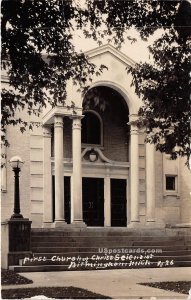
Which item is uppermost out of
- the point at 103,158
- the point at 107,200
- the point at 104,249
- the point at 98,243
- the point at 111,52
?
the point at 111,52

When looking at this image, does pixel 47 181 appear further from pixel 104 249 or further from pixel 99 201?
pixel 104 249

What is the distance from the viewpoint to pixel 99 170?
70.8ft

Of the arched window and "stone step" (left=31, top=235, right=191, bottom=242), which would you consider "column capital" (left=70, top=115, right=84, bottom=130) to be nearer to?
the arched window

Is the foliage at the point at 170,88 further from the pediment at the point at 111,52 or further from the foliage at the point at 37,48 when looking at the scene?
the pediment at the point at 111,52

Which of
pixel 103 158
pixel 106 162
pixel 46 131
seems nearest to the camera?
pixel 46 131

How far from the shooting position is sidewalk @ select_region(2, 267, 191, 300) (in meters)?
9.61

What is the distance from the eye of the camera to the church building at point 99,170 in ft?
60.8

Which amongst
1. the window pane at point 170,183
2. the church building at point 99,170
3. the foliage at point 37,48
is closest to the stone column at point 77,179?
the church building at point 99,170

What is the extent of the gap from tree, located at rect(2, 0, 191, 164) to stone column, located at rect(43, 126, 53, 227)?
7520 millimetres

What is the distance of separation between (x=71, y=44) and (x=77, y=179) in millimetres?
7985

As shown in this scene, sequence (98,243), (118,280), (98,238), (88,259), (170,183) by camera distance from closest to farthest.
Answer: (118,280) < (88,259) < (98,243) < (98,238) < (170,183)

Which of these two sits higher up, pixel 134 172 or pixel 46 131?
pixel 46 131

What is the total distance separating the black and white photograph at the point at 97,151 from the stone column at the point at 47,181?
4cm

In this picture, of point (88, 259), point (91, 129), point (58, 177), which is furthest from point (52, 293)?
point (91, 129)
